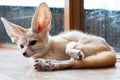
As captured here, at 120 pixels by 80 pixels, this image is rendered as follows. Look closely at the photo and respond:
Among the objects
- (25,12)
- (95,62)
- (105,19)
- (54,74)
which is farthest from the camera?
(25,12)

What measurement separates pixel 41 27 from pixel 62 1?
1.65 ft

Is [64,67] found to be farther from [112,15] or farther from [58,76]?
[112,15]

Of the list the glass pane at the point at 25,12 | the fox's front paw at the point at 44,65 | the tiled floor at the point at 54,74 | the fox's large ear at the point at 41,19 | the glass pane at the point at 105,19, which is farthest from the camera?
the glass pane at the point at 25,12

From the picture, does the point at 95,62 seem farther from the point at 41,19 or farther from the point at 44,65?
the point at 41,19

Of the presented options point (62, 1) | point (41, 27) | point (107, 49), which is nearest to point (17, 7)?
point (62, 1)

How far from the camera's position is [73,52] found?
1.64m

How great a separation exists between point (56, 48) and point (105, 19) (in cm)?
47

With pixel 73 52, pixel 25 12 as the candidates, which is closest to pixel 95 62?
pixel 73 52

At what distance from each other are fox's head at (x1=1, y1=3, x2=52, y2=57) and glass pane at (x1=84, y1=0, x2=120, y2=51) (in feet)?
1.41

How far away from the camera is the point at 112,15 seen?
200 centimetres

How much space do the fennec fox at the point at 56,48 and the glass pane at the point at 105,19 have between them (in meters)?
0.27

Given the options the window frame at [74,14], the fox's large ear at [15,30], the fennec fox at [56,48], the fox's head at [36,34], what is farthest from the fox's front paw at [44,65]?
the window frame at [74,14]

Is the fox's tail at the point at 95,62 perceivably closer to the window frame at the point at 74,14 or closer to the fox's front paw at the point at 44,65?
the fox's front paw at the point at 44,65

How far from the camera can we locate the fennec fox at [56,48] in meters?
1.63
